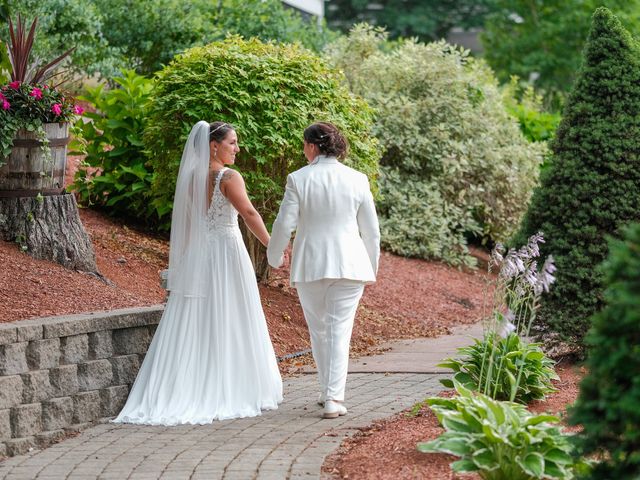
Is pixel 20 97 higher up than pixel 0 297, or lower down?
higher up

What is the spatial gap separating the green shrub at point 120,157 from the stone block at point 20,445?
551 centimetres

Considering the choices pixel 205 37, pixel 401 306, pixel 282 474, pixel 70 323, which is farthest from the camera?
pixel 205 37

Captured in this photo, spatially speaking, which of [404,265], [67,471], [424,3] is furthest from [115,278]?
[424,3]

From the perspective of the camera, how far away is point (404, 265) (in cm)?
1437

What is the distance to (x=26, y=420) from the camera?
6301 mm

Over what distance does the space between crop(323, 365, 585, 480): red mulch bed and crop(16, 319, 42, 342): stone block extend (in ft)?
6.44

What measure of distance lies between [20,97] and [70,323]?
9.00 ft

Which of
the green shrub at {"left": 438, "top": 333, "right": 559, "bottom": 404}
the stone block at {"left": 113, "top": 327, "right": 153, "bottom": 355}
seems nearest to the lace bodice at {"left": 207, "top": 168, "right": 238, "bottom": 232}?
the stone block at {"left": 113, "top": 327, "right": 153, "bottom": 355}

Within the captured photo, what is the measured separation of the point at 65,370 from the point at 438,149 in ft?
32.3

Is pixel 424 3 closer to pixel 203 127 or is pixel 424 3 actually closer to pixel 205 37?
pixel 205 37

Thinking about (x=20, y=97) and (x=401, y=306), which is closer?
(x=20, y=97)

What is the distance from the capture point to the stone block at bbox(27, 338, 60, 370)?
6.35m

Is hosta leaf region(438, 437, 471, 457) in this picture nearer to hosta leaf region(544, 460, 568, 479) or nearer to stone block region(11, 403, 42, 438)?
hosta leaf region(544, 460, 568, 479)

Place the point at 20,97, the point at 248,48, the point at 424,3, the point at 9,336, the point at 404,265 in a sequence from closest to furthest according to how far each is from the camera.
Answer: the point at 9,336 < the point at 20,97 < the point at 248,48 < the point at 404,265 < the point at 424,3
